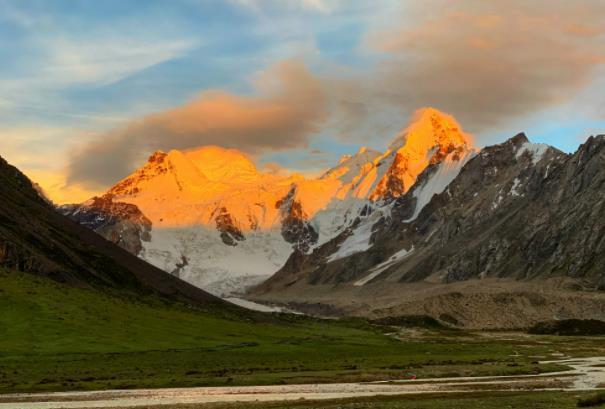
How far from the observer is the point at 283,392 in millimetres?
71688

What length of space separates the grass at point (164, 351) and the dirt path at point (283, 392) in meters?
5.07

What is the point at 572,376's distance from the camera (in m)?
83.7

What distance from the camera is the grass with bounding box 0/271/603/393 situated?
8600cm

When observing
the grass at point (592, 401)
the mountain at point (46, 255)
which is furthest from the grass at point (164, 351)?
the grass at point (592, 401)

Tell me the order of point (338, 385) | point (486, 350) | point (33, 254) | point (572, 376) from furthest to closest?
1. point (33, 254)
2. point (486, 350)
3. point (572, 376)
4. point (338, 385)

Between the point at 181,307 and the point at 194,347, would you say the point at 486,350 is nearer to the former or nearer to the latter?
the point at 194,347

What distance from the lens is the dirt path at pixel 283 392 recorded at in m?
65.3

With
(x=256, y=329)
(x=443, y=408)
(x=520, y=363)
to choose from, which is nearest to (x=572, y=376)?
(x=520, y=363)

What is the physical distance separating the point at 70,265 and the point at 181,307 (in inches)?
1036

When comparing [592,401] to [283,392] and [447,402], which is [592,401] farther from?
[283,392]

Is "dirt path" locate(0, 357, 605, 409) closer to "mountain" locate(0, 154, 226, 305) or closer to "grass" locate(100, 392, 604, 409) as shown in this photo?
"grass" locate(100, 392, 604, 409)

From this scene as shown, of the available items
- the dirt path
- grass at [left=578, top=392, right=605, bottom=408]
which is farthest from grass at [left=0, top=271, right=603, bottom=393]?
grass at [left=578, top=392, right=605, bottom=408]

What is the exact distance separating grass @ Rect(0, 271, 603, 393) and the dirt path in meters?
5.07

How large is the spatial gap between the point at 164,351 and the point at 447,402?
64.6 metres
